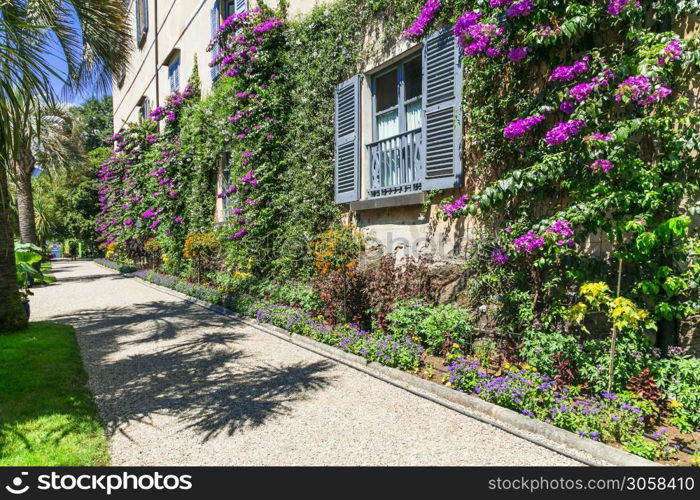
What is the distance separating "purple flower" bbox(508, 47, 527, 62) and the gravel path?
11.3 ft

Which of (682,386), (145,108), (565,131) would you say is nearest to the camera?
(682,386)

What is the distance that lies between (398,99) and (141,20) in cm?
1976

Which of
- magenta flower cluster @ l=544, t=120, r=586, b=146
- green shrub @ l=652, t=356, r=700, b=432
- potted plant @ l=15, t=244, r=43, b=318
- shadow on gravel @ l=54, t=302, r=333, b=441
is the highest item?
magenta flower cluster @ l=544, t=120, r=586, b=146

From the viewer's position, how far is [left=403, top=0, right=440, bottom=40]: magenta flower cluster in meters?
5.81

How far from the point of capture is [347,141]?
763 cm

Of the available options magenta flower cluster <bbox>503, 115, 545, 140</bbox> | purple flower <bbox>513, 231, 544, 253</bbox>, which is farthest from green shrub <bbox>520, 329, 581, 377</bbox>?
magenta flower cluster <bbox>503, 115, 545, 140</bbox>

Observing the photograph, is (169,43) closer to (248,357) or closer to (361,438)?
(248,357)

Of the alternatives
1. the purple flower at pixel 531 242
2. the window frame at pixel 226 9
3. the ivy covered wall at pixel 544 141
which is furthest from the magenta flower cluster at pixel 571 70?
the window frame at pixel 226 9

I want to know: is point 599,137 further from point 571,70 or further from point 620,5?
point 620,5

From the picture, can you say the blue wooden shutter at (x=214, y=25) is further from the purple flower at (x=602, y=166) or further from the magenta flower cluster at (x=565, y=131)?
the purple flower at (x=602, y=166)

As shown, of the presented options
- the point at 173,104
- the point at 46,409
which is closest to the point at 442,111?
the point at 46,409

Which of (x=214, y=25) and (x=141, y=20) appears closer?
(x=214, y=25)

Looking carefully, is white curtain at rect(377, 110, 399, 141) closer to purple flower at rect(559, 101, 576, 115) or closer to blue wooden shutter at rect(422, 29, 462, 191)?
blue wooden shutter at rect(422, 29, 462, 191)

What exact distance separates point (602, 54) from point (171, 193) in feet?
43.8
